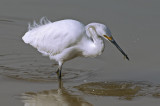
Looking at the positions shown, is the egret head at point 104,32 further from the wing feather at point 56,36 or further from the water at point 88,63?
the water at point 88,63

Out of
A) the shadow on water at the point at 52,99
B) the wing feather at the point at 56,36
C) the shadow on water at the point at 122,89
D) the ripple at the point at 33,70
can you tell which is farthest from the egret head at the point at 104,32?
the ripple at the point at 33,70

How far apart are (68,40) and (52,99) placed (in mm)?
1350

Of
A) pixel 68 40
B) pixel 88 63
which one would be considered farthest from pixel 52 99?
pixel 88 63

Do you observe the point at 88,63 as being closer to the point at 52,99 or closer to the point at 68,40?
the point at 68,40

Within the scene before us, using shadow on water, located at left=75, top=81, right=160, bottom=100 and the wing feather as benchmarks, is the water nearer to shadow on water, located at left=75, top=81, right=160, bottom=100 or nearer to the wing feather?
shadow on water, located at left=75, top=81, right=160, bottom=100

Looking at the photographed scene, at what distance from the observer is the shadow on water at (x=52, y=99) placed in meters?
7.41

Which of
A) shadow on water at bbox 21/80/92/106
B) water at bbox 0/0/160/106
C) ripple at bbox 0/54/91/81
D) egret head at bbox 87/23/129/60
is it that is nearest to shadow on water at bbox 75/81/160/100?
water at bbox 0/0/160/106

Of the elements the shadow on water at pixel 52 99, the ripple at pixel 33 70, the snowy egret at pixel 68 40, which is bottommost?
the shadow on water at pixel 52 99

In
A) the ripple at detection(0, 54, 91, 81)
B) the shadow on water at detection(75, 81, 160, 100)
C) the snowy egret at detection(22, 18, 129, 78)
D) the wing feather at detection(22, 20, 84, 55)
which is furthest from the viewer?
the ripple at detection(0, 54, 91, 81)

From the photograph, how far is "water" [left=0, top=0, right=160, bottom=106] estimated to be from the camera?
25.5 feet

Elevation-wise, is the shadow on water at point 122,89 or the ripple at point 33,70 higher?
the ripple at point 33,70

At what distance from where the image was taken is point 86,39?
8.34 meters

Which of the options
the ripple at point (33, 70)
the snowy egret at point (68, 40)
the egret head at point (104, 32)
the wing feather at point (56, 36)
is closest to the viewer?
the egret head at point (104, 32)

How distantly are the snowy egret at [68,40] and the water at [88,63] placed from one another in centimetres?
53
